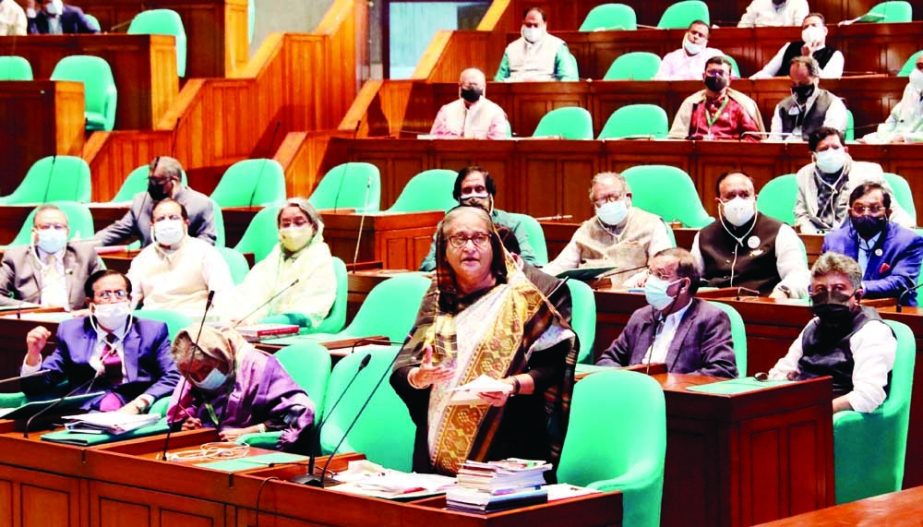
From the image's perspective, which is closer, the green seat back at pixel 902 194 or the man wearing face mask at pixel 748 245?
the man wearing face mask at pixel 748 245

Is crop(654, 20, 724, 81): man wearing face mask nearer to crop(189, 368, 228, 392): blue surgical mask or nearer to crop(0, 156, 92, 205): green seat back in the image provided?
crop(0, 156, 92, 205): green seat back

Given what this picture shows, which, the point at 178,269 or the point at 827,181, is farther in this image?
the point at 827,181

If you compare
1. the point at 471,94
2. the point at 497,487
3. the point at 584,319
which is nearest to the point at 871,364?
the point at 584,319

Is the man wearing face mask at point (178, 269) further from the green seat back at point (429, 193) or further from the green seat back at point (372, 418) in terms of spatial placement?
the green seat back at point (372, 418)

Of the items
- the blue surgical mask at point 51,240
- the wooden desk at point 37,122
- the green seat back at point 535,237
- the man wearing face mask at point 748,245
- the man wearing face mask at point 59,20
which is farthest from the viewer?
the man wearing face mask at point 59,20

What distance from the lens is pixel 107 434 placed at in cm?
379

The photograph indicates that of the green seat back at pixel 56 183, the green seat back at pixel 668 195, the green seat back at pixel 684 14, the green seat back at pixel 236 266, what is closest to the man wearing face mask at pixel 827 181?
the green seat back at pixel 668 195

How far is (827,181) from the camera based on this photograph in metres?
6.39

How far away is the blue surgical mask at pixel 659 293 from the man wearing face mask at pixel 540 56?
4.91 metres

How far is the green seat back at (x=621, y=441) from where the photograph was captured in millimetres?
3497

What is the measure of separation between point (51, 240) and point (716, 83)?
331 cm

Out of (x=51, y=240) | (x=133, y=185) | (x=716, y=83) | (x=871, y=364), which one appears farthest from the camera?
(x=133, y=185)

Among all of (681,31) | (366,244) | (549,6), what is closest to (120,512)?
(366,244)

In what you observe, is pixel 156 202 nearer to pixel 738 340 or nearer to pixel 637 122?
pixel 637 122
